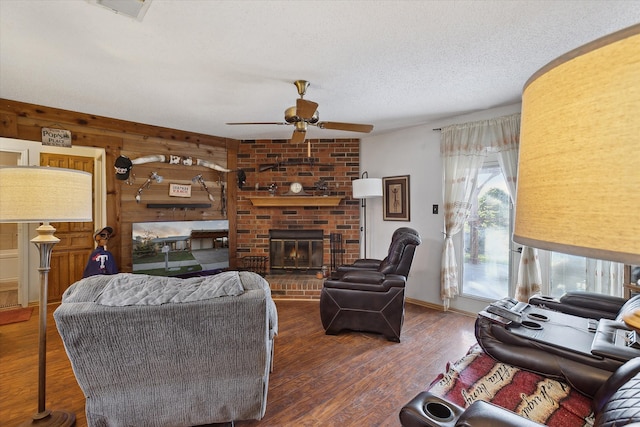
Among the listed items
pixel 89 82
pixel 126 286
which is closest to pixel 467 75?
pixel 126 286

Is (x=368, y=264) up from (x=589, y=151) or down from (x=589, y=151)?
down

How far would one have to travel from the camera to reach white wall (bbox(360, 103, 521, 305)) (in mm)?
3877

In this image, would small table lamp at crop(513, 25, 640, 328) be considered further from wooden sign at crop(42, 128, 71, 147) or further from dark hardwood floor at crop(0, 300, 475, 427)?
wooden sign at crop(42, 128, 71, 147)

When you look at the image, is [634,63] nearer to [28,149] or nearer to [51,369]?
[51,369]

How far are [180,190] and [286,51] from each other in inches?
118

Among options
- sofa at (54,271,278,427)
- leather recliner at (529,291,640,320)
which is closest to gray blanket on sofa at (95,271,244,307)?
sofa at (54,271,278,427)

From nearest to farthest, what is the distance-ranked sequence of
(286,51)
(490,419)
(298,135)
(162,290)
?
(490,419), (162,290), (286,51), (298,135)

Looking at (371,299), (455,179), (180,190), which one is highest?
(455,179)

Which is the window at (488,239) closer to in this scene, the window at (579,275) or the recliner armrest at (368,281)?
the window at (579,275)

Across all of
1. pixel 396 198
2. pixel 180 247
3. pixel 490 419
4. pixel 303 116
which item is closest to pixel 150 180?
pixel 180 247

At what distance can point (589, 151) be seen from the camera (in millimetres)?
355

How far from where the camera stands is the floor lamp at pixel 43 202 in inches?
59.9

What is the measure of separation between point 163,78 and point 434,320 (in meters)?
3.83

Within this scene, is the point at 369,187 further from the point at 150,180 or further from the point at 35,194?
the point at 35,194
